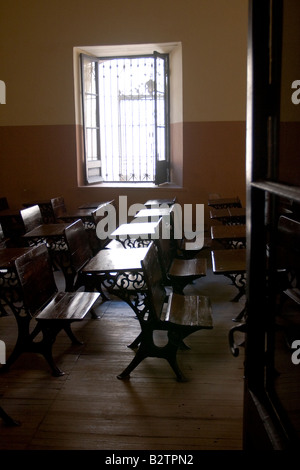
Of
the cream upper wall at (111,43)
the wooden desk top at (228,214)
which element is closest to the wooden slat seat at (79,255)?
the wooden desk top at (228,214)

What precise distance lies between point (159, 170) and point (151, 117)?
1168 millimetres

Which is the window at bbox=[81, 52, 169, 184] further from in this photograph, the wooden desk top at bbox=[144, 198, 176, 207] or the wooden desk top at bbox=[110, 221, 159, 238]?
the wooden desk top at bbox=[110, 221, 159, 238]

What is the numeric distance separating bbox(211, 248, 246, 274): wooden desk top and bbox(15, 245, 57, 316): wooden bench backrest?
1336 millimetres

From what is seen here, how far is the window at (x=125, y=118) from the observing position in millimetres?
7941

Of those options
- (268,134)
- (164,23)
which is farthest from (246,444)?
(164,23)

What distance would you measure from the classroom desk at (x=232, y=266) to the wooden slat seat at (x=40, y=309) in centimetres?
111

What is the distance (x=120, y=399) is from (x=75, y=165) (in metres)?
5.42

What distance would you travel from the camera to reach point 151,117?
333 inches

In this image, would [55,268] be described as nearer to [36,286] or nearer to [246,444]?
[36,286]

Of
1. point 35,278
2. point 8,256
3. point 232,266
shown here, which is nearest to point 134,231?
point 232,266

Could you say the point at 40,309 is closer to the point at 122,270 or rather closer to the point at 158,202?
the point at 122,270

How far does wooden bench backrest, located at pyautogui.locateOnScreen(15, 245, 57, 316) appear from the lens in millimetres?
3395

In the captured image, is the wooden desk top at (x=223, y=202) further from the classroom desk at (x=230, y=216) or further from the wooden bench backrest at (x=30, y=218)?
the wooden bench backrest at (x=30, y=218)

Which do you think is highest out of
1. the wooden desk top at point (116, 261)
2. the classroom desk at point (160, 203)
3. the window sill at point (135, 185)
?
the window sill at point (135, 185)
